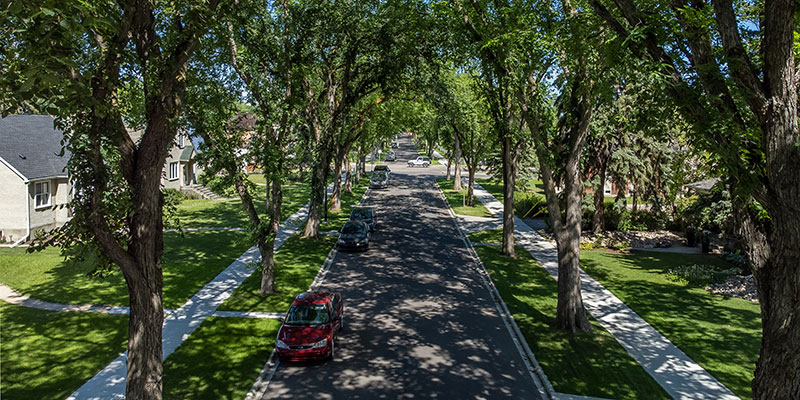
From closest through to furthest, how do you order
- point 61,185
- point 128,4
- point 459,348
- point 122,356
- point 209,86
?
point 128,4, point 122,356, point 459,348, point 209,86, point 61,185

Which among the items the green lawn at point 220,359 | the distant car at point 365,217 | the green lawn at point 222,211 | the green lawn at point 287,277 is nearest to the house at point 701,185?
the distant car at point 365,217

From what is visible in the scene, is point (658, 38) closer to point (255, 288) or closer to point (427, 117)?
point (255, 288)

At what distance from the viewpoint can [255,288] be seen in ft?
59.5

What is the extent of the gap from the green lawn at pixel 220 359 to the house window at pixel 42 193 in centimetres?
1688

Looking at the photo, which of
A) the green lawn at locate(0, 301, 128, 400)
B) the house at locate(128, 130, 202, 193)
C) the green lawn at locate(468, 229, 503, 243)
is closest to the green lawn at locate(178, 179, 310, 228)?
the house at locate(128, 130, 202, 193)

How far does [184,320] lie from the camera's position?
14.9 metres

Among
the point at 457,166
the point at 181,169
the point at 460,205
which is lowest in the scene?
the point at 460,205

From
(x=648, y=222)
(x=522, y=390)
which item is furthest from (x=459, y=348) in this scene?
(x=648, y=222)

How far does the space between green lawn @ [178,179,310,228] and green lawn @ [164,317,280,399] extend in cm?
1311

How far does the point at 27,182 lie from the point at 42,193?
5.79 feet

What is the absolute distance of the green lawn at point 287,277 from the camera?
16484 millimetres

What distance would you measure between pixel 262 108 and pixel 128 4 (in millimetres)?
8058

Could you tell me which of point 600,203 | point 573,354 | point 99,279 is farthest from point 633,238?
point 99,279

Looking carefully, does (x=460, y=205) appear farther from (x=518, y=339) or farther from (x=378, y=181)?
(x=518, y=339)
